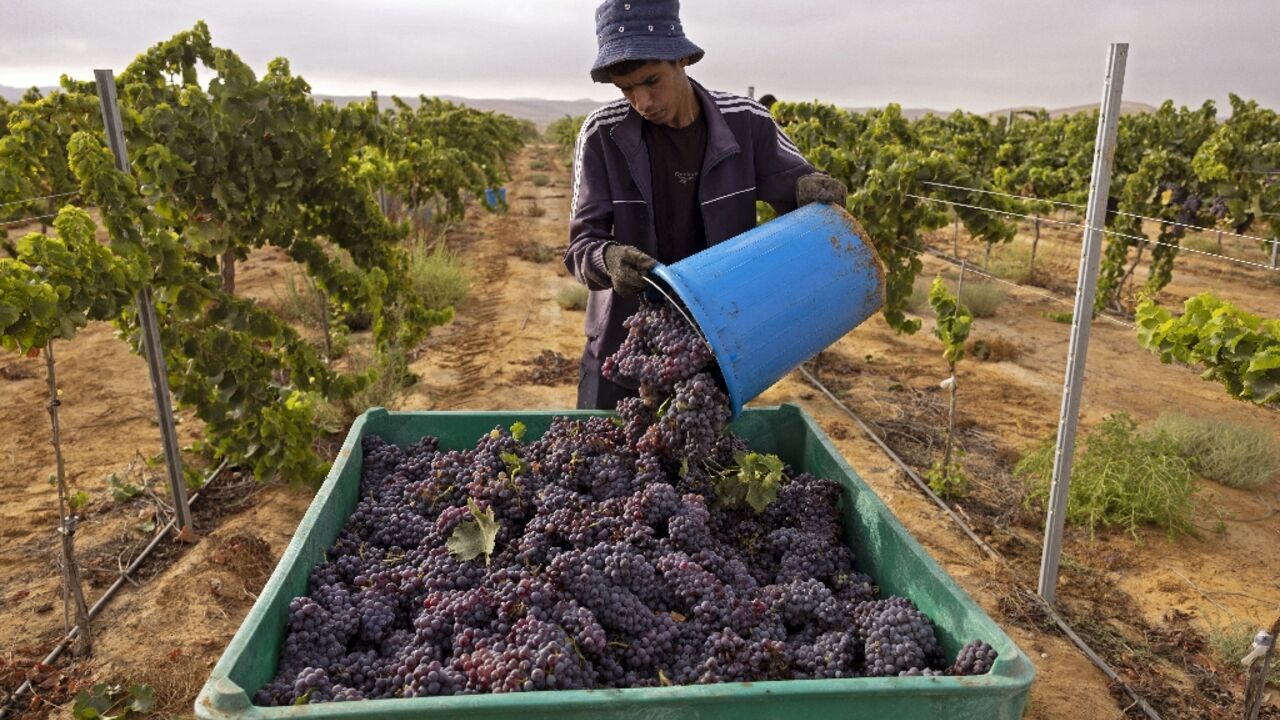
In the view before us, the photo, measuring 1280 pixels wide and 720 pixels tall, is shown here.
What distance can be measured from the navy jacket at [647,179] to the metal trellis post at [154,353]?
203cm

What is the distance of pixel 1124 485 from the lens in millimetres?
4547

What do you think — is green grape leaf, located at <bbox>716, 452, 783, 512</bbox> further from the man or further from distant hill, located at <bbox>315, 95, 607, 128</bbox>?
distant hill, located at <bbox>315, 95, 607, 128</bbox>

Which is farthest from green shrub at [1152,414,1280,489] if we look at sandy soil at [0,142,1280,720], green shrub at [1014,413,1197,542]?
green shrub at [1014,413,1197,542]

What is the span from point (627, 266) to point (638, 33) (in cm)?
68

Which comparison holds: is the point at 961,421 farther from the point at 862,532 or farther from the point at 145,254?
the point at 145,254

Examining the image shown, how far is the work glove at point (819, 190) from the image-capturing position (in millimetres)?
2375

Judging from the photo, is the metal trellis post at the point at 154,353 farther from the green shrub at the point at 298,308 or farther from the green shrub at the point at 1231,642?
the green shrub at the point at 1231,642

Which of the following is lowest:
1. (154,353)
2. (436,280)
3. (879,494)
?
(879,494)

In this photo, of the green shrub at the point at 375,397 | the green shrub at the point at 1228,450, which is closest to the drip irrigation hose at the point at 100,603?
the green shrub at the point at 375,397

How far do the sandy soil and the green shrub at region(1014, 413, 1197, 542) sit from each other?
0.13 m

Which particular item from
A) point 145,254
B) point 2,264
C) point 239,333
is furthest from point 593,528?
point 239,333

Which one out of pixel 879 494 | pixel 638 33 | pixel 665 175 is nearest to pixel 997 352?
pixel 879 494

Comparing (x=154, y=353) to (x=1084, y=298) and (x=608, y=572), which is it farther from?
(x=1084, y=298)

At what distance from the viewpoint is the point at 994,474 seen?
518 centimetres
